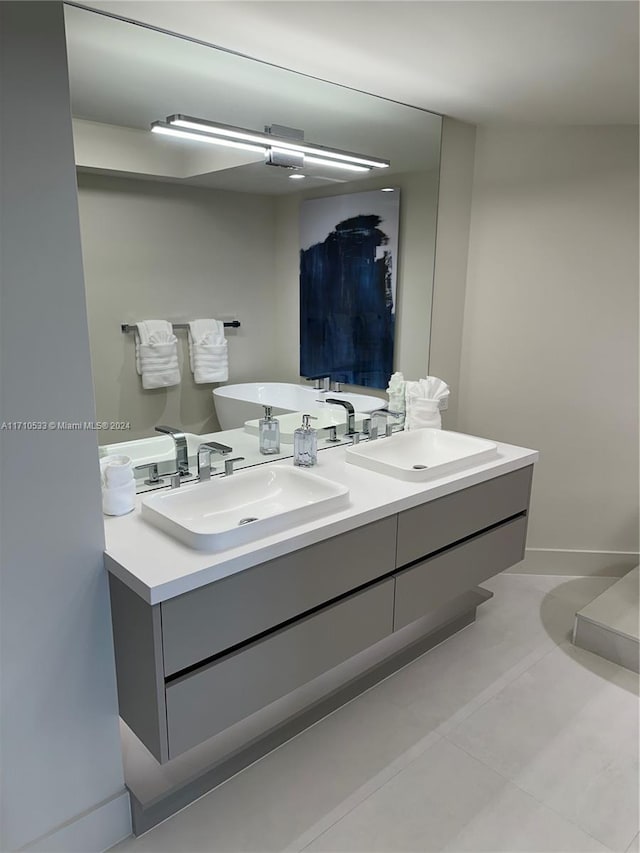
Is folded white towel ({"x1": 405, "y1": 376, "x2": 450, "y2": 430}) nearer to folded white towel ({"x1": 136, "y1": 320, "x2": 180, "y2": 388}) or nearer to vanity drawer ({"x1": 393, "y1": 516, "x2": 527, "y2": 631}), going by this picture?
vanity drawer ({"x1": 393, "y1": 516, "x2": 527, "y2": 631})

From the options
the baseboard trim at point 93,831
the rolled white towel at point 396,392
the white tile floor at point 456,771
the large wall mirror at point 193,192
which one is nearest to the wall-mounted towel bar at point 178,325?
the large wall mirror at point 193,192

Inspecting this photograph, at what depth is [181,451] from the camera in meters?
2.10

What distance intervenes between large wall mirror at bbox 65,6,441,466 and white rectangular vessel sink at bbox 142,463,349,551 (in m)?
0.27

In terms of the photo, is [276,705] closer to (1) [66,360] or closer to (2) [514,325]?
(1) [66,360]

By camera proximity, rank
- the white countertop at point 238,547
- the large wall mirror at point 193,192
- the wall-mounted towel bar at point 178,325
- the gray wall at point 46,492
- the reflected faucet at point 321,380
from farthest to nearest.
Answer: the reflected faucet at point 321,380 < the wall-mounted towel bar at point 178,325 < the large wall mirror at point 193,192 < the white countertop at point 238,547 < the gray wall at point 46,492

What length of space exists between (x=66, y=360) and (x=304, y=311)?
3.93 ft

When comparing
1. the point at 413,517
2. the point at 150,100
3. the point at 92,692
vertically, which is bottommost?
the point at 92,692

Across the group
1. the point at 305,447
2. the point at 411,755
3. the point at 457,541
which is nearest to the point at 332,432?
the point at 305,447

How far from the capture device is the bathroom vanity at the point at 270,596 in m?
1.50

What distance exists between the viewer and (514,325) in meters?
3.09

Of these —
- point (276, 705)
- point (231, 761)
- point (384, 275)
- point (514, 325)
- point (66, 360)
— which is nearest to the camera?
point (66, 360)

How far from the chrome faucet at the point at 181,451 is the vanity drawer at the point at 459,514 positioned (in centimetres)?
78

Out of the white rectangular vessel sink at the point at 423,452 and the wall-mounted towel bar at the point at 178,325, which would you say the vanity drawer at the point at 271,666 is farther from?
the wall-mounted towel bar at the point at 178,325

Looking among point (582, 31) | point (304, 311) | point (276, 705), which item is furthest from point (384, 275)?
point (276, 705)
